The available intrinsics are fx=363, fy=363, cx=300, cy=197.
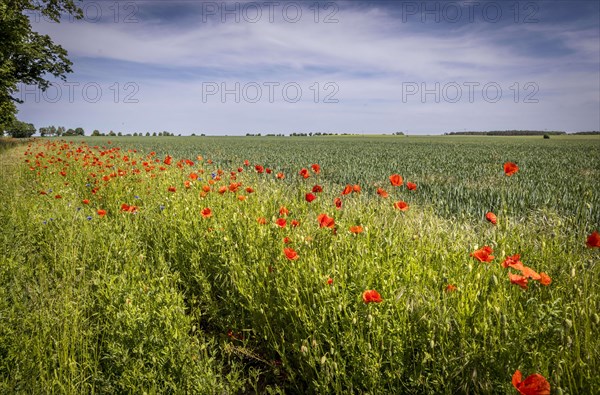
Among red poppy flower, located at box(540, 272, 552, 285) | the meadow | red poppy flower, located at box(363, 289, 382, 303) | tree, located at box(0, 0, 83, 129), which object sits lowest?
the meadow

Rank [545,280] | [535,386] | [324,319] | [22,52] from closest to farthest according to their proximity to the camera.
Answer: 1. [535,386]
2. [545,280]
3. [324,319]
4. [22,52]

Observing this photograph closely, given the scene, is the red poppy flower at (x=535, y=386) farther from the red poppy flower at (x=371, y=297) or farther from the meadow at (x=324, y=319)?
the red poppy flower at (x=371, y=297)

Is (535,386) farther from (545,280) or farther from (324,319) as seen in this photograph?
(324,319)

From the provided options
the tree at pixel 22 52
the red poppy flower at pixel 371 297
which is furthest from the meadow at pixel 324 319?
the tree at pixel 22 52

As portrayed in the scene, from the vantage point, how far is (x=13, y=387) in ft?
7.47

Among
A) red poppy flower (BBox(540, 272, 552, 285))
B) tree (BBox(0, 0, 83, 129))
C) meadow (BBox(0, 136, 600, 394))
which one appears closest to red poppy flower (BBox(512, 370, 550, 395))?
meadow (BBox(0, 136, 600, 394))

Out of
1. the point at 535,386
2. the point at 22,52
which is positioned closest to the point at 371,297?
the point at 535,386

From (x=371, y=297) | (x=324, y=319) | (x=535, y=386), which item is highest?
(x=371, y=297)

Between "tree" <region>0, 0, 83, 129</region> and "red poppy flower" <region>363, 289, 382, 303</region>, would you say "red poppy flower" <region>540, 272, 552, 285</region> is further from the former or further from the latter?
"tree" <region>0, 0, 83, 129</region>

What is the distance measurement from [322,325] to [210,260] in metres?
1.87

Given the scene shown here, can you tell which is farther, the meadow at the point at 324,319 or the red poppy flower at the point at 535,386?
the meadow at the point at 324,319

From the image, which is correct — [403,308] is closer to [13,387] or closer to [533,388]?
[533,388]

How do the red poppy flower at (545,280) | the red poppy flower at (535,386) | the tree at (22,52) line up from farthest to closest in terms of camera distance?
1. the tree at (22,52)
2. the red poppy flower at (545,280)
3. the red poppy flower at (535,386)

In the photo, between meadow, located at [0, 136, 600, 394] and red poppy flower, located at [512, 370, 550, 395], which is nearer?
red poppy flower, located at [512, 370, 550, 395]
